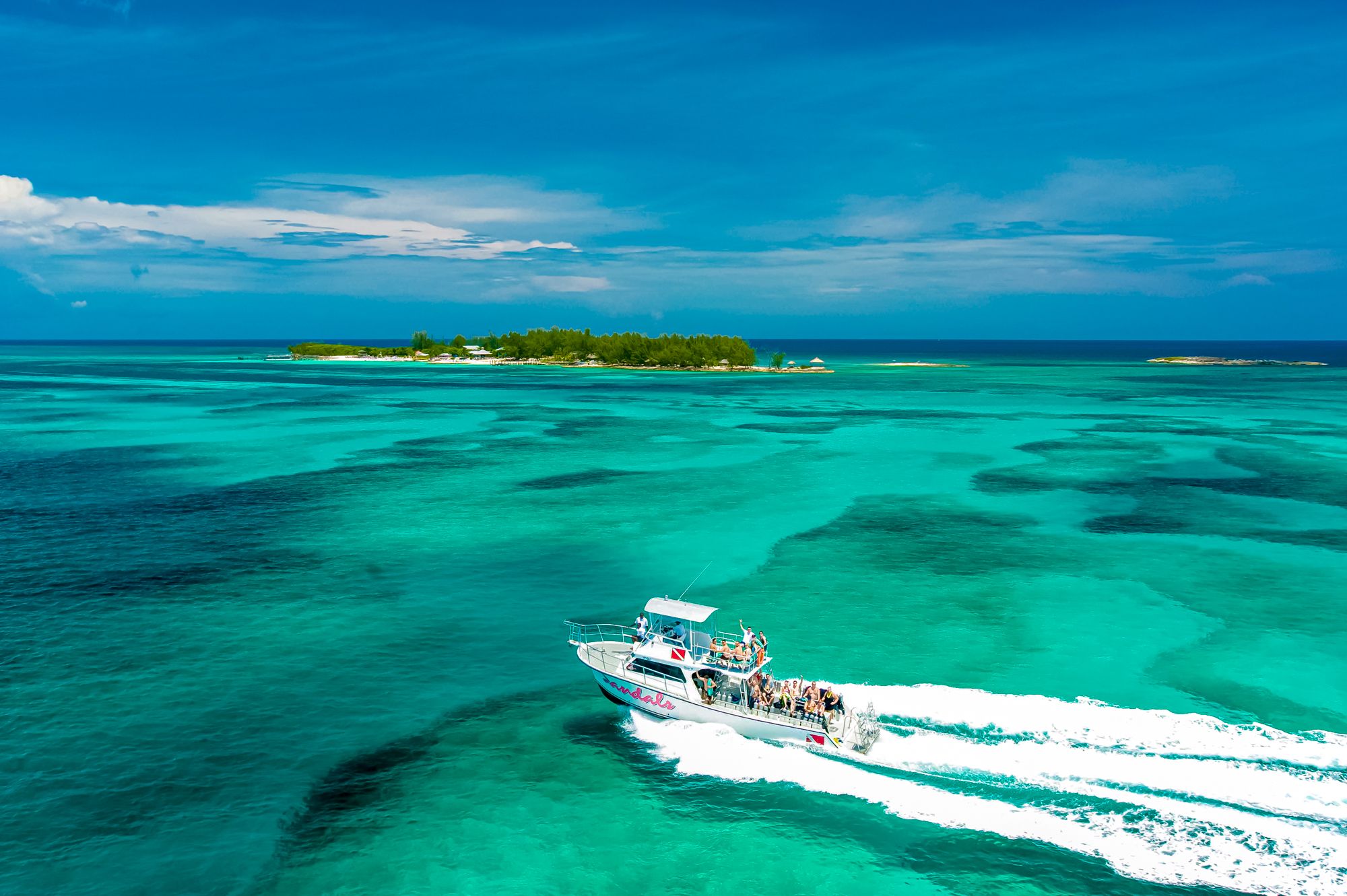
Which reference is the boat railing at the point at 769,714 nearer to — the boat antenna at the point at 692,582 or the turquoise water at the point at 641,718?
the turquoise water at the point at 641,718

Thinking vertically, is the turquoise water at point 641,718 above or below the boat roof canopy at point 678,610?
below

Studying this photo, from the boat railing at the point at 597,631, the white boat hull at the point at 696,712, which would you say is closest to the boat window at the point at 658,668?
the white boat hull at the point at 696,712

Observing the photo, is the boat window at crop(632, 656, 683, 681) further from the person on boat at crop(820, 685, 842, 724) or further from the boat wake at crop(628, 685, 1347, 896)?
the person on boat at crop(820, 685, 842, 724)

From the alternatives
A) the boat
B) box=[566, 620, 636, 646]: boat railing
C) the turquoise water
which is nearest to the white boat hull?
the boat

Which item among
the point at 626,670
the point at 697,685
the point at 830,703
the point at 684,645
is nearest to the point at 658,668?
the point at 626,670

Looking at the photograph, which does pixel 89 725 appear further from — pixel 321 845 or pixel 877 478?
pixel 877 478

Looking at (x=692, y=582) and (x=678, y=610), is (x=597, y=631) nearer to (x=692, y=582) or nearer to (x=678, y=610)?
(x=678, y=610)
